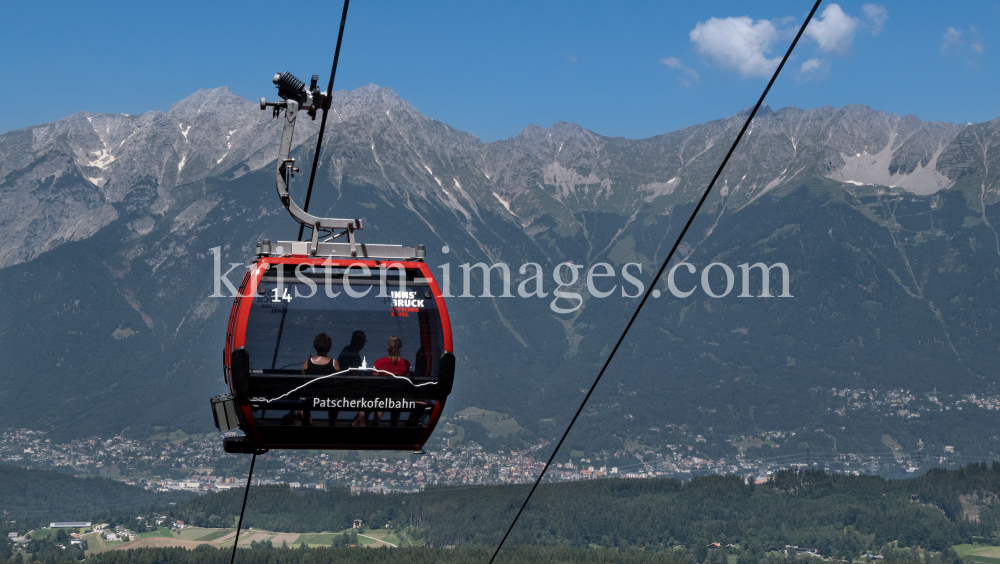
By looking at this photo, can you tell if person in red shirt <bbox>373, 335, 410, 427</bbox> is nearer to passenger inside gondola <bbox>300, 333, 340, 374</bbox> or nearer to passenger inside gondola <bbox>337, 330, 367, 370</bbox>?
passenger inside gondola <bbox>337, 330, 367, 370</bbox>

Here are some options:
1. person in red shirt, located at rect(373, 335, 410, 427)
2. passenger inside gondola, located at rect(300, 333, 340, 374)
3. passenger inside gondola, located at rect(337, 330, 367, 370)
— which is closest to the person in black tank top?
passenger inside gondola, located at rect(300, 333, 340, 374)

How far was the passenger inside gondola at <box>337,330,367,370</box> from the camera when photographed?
615 inches

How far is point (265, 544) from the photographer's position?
199m

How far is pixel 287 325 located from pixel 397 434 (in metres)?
2.28

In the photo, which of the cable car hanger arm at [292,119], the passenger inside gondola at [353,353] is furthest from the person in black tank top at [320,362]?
the cable car hanger arm at [292,119]

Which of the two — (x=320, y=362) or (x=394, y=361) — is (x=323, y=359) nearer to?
(x=320, y=362)

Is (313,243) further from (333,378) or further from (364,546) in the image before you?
(364,546)

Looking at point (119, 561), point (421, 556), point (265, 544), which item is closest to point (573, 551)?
point (421, 556)

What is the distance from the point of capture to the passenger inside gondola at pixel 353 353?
615 inches

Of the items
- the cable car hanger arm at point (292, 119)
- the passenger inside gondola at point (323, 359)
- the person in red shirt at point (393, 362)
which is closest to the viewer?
the passenger inside gondola at point (323, 359)

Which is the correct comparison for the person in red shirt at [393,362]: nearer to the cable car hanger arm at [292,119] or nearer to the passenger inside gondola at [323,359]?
the passenger inside gondola at [323,359]

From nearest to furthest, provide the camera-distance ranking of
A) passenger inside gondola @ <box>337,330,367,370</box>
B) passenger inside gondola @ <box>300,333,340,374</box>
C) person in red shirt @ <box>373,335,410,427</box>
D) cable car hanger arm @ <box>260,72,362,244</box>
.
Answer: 1. passenger inside gondola @ <box>300,333,340,374</box>
2. passenger inside gondola @ <box>337,330,367,370</box>
3. person in red shirt @ <box>373,335,410,427</box>
4. cable car hanger arm @ <box>260,72,362,244</box>

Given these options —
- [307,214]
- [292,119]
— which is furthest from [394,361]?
[292,119]

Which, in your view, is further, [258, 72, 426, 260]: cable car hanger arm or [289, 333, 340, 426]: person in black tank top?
[258, 72, 426, 260]: cable car hanger arm
